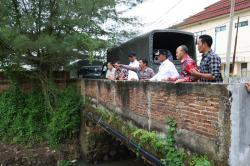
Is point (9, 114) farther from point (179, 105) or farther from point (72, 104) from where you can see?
point (179, 105)

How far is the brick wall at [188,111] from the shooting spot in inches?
162

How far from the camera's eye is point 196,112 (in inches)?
187

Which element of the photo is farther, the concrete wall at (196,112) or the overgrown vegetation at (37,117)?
the overgrown vegetation at (37,117)

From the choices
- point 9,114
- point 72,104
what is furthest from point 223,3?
point 9,114

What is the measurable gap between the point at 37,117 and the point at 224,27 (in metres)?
17.7

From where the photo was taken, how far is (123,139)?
7.45 m

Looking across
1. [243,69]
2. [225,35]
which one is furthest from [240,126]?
[225,35]

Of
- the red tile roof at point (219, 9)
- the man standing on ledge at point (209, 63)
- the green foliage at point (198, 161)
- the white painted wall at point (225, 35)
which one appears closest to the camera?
the green foliage at point (198, 161)

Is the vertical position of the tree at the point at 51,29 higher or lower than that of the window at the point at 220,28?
lower

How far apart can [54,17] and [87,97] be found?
344 centimetres

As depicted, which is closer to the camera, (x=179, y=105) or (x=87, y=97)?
(x=179, y=105)

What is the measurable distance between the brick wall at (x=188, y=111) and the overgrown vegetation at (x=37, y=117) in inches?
246

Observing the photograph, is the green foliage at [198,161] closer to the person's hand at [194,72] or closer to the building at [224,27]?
the person's hand at [194,72]

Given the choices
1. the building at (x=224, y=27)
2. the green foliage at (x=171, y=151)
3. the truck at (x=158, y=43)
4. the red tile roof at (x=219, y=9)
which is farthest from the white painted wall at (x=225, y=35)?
the green foliage at (x=171, y=151)
